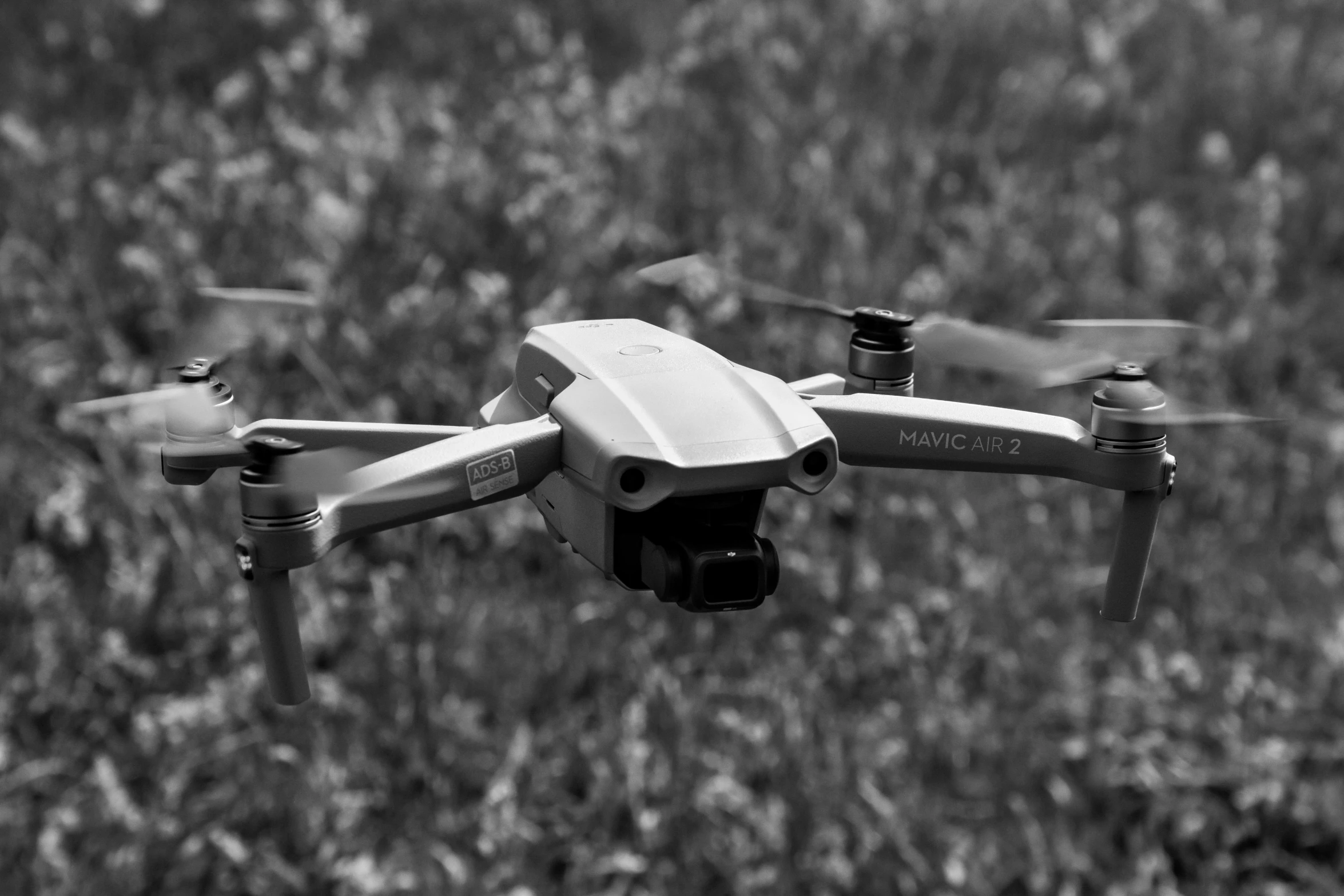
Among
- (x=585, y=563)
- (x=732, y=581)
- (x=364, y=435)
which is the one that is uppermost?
(x=364, y=435)

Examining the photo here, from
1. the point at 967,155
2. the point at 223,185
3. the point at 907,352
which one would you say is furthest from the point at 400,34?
the point at 907,352

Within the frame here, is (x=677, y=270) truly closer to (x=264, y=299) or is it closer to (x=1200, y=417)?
(x=264, y=299)

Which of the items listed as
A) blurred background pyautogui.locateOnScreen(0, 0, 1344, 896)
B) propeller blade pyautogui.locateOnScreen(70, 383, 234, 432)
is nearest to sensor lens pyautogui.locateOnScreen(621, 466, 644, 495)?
propeller blade pyautogui.locateOnScreen(70, 383, 234, 432)

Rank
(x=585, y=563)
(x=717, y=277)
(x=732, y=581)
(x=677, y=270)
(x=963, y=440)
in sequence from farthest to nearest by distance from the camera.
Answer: (x=585, y=563) → (x=717, y=277) → (x=677, y=270) → (x=963, y=440) → (x=732, y=581)

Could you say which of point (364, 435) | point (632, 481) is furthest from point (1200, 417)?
point (364, 435)

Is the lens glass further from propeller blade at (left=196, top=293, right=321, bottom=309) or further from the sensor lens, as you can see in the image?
propeller blade at (left=196, top=293, right=321, bottom=309)

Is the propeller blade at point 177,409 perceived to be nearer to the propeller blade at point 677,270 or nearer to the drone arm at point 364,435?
the drone arm at point 364,435
